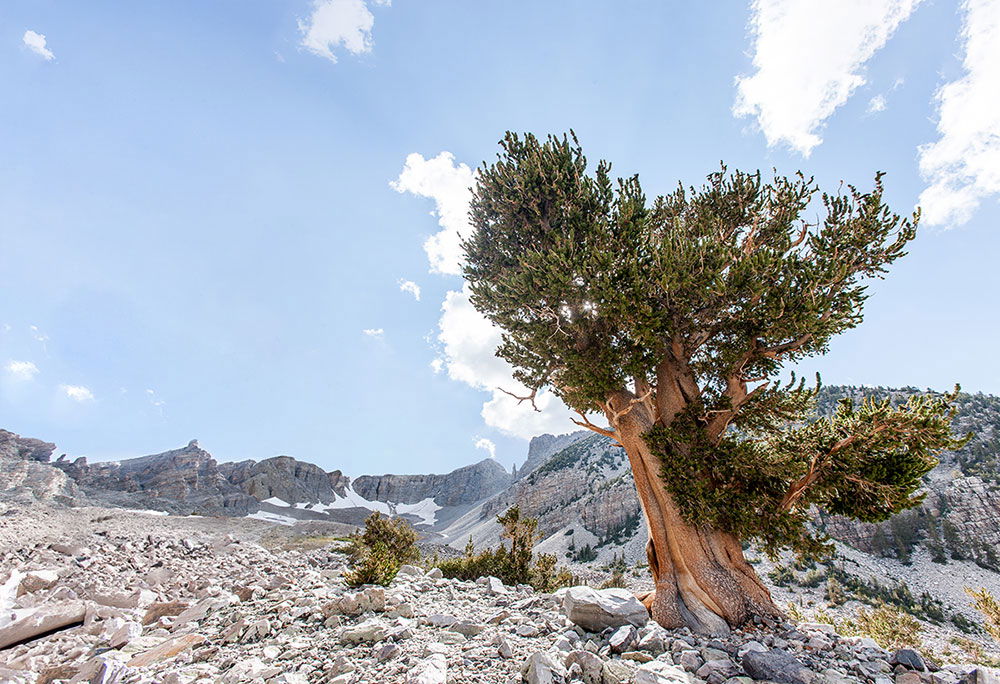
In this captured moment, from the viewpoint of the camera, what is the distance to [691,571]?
799 cm

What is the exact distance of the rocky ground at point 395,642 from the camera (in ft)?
14.0

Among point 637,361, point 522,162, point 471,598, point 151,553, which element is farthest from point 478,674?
point 151,553

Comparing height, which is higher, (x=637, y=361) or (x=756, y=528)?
(x=637, y=361)

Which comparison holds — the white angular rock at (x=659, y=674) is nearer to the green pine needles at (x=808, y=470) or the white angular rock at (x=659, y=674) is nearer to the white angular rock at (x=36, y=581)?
the green pine needles at (x=808, y=470)

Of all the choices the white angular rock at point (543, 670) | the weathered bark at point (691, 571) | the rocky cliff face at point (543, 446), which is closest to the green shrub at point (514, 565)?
the weathered bark at point (691, 571)

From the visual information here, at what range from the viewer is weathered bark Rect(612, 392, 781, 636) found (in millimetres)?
7445

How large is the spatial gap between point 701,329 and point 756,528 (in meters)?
4.31

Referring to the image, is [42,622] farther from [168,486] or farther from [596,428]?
[168,486]

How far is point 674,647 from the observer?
548 cm

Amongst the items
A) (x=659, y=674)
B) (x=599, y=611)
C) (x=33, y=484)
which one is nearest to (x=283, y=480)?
(x=33, y=484)

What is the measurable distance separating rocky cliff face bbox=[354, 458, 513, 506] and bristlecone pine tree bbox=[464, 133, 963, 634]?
5586 inches

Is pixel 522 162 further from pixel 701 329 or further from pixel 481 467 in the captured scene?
pixel 481 467

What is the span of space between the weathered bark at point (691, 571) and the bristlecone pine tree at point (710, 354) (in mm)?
26

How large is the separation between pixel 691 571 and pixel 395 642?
6014mm
